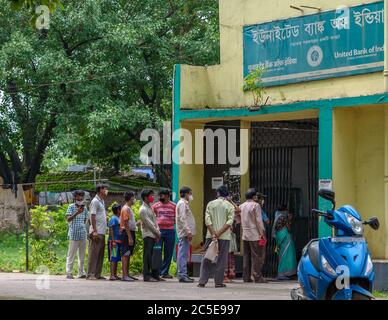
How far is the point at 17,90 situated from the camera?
2809 cm

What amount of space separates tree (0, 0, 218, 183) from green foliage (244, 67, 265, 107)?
903 centimetres

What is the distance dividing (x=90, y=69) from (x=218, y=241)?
12.6 m

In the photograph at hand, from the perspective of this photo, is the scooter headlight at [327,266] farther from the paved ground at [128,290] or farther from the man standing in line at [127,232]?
the man standing in line at [127,232]

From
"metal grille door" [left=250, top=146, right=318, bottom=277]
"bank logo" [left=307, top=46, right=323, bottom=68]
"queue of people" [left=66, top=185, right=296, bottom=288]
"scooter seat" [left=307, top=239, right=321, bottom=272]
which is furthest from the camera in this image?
"metal grille door" [left=250, top=146, right=318, bottom=277]

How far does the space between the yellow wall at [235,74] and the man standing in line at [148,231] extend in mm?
2485

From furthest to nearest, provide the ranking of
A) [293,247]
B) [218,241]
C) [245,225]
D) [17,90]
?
[17,90]
[293,247]
[245,225]
[218,241]

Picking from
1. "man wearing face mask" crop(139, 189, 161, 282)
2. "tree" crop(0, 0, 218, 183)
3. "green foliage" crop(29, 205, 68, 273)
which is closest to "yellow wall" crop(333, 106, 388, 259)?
"man wearing face mask" crop(139, 189, 161, 282)

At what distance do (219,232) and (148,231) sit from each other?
172cm

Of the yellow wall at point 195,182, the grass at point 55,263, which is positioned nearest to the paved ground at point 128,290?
the grass at point 55,263

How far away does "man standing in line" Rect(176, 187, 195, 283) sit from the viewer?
16.0m

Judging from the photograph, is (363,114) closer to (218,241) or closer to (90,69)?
(218,241)

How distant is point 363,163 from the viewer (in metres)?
15.3

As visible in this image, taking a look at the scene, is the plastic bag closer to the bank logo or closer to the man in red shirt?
the man in red shirt
